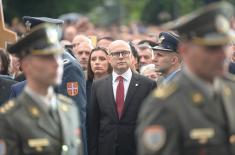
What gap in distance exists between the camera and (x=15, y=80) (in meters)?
15.6

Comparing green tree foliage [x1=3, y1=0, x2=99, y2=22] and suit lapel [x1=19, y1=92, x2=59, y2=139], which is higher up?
green tree foliage [x1=3, y1=0, x2=99, y2=22]

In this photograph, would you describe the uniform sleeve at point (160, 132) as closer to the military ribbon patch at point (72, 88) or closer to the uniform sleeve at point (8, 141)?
the uniform sleeve at point (8, 141)

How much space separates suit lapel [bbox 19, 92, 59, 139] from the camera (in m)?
9.66

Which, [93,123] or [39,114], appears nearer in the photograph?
[39,114]

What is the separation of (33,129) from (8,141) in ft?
0.84

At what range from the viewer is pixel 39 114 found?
968cm

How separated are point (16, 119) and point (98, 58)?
6.71m

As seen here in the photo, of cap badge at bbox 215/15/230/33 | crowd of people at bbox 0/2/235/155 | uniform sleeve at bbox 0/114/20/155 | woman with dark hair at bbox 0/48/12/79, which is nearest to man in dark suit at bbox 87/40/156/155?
woman with dark hair at bbox 0/48/12/79

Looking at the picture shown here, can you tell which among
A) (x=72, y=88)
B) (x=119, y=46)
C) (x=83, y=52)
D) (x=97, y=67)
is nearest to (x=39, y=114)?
(x=72, y=88)

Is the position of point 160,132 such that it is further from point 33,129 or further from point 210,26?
point 33,129

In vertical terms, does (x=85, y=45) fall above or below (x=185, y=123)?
above

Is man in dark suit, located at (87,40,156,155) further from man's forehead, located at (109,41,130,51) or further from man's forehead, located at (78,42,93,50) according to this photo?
man's forehead, located at (78,42,93,50)

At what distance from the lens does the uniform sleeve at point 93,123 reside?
1464cm

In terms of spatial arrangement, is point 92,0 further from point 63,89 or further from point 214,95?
point 214,95
